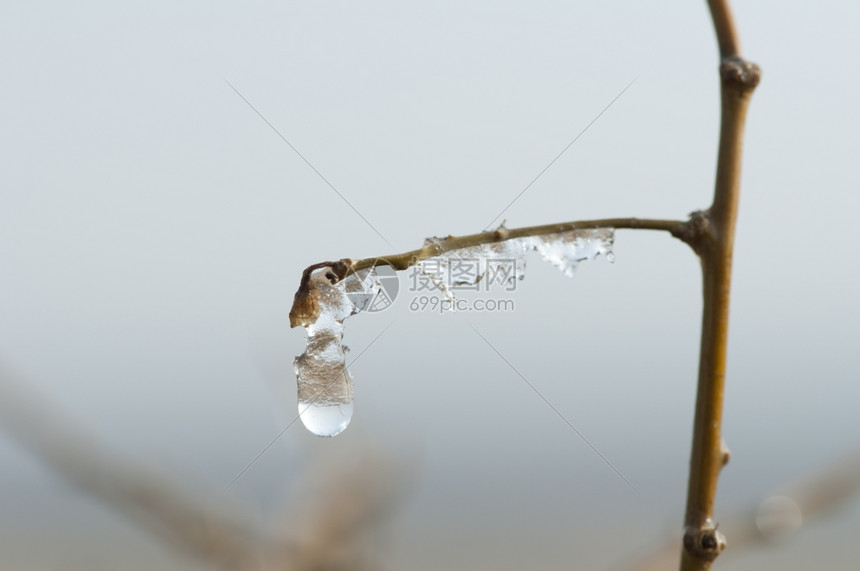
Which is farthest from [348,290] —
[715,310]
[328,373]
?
[715,310]

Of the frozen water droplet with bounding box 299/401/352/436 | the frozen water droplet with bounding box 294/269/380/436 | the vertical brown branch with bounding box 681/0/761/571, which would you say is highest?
the frozen water droplet with bounding box 294/269/380/436

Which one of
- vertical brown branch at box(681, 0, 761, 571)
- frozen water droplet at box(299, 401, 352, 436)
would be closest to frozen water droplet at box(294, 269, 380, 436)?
frozen water droplet at box(299, 401, 352, 436)

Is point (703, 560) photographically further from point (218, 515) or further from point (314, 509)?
point (314, 509)

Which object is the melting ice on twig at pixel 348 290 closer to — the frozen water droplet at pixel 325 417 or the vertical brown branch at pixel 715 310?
the frozen water droplet at pixel 325 417

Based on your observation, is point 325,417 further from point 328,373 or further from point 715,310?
point 715,310

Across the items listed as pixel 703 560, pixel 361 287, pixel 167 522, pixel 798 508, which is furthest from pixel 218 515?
pixel 798 508

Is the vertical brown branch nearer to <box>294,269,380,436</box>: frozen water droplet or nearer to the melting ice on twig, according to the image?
the melting ice on twig

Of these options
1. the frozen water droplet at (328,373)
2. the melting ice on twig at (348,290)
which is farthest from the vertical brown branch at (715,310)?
the frozen water droplet at (328,373)

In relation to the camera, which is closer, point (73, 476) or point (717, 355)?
point (717, 355)
